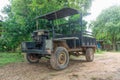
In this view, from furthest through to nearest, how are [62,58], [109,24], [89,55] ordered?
[109,24] → [89,55] → [62,58]

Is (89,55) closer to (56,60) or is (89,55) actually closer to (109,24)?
(56,60)

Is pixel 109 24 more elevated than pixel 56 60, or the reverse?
pixel 109 24

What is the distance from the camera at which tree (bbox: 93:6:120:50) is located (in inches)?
838

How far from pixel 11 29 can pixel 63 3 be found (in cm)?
383

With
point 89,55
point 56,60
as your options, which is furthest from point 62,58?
point 89,55

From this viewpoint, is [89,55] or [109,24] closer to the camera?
[89,55]

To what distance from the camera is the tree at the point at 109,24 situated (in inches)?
838

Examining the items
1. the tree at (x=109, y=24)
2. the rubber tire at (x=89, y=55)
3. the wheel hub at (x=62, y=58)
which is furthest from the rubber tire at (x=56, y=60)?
the tree at (x=109, y=24)

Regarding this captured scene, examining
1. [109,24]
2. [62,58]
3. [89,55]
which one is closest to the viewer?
[62,58]

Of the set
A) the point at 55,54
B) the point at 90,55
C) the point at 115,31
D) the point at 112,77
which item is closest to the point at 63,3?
the point at 90,55

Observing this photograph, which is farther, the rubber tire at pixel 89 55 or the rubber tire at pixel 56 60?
the rubber tire at pixel 89 55

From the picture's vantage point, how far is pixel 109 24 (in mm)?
21172

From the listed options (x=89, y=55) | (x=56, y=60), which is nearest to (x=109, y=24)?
(x=89, y=55)

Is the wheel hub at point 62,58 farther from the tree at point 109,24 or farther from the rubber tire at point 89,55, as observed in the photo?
the tree at point 109,24
